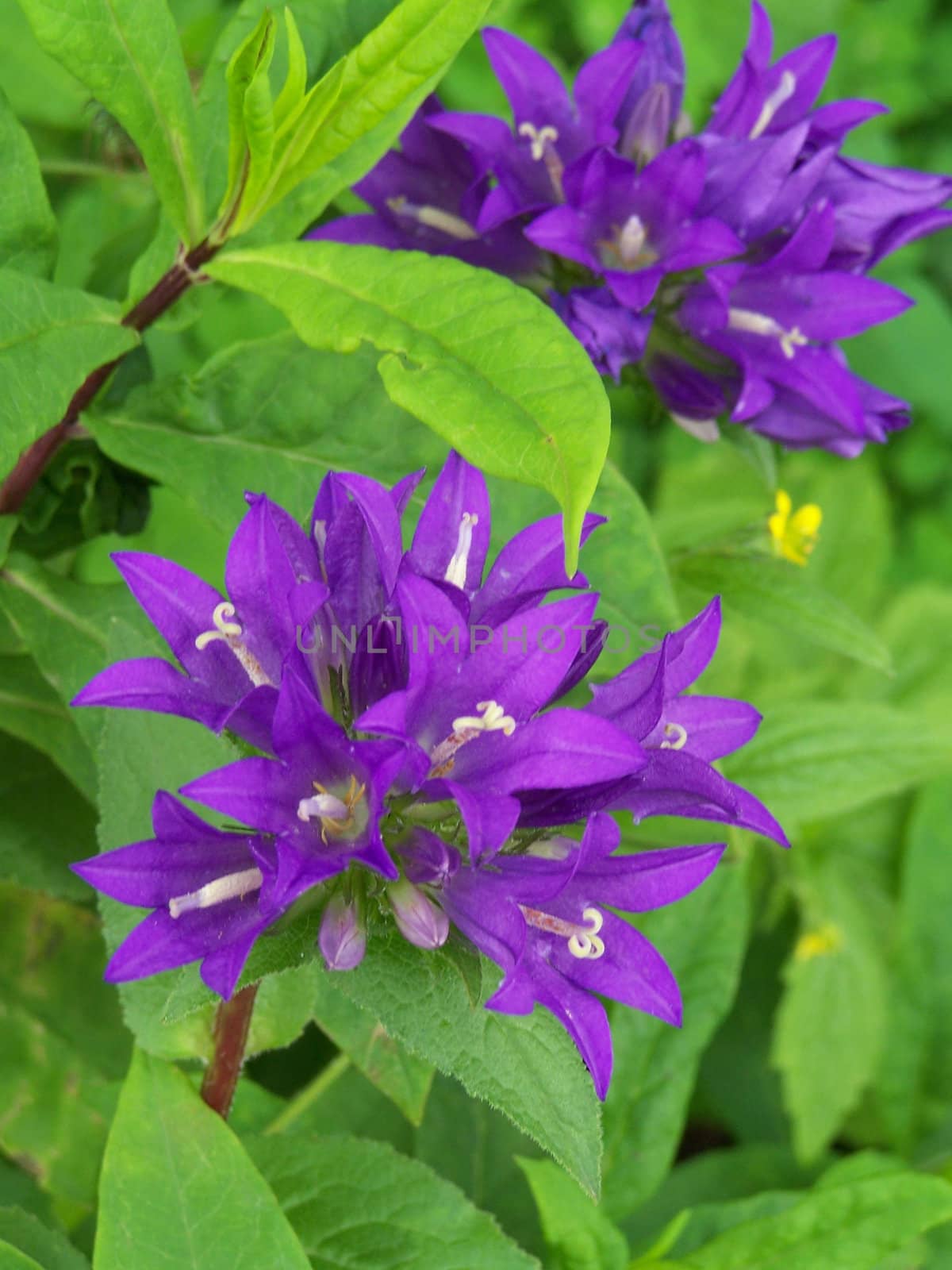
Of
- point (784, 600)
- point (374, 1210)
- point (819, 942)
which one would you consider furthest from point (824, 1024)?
point (374, 1210)

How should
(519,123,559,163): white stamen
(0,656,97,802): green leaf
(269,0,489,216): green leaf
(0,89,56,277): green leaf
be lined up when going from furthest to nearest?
1. (519,123,559,163): white stamen
2. (0,656,97,802): green leaf
3. (0,89,56,277): green leaf
4. (269,0,489,216): green leaf

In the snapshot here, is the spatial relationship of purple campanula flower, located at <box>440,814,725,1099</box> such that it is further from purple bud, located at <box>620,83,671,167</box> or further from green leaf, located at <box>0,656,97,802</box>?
purple bud, located at <box>620,83,671,167</box>

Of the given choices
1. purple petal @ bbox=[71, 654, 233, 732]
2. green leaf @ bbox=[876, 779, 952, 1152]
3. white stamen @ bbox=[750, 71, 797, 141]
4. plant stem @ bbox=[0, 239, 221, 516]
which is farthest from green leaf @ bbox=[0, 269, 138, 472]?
green leaf @ bbox=[876, 779, 952, 1152]

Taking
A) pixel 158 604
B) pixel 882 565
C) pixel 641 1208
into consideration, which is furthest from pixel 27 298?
pixel 882 565

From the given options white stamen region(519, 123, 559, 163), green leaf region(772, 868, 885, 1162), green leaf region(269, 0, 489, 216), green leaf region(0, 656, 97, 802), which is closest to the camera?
green leaf region(269, 0, 489, 216)

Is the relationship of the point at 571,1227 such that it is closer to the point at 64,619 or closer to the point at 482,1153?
the point at 482,1153

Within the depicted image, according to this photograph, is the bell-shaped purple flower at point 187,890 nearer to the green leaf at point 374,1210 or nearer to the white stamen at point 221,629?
the white stamen at point 221,629
